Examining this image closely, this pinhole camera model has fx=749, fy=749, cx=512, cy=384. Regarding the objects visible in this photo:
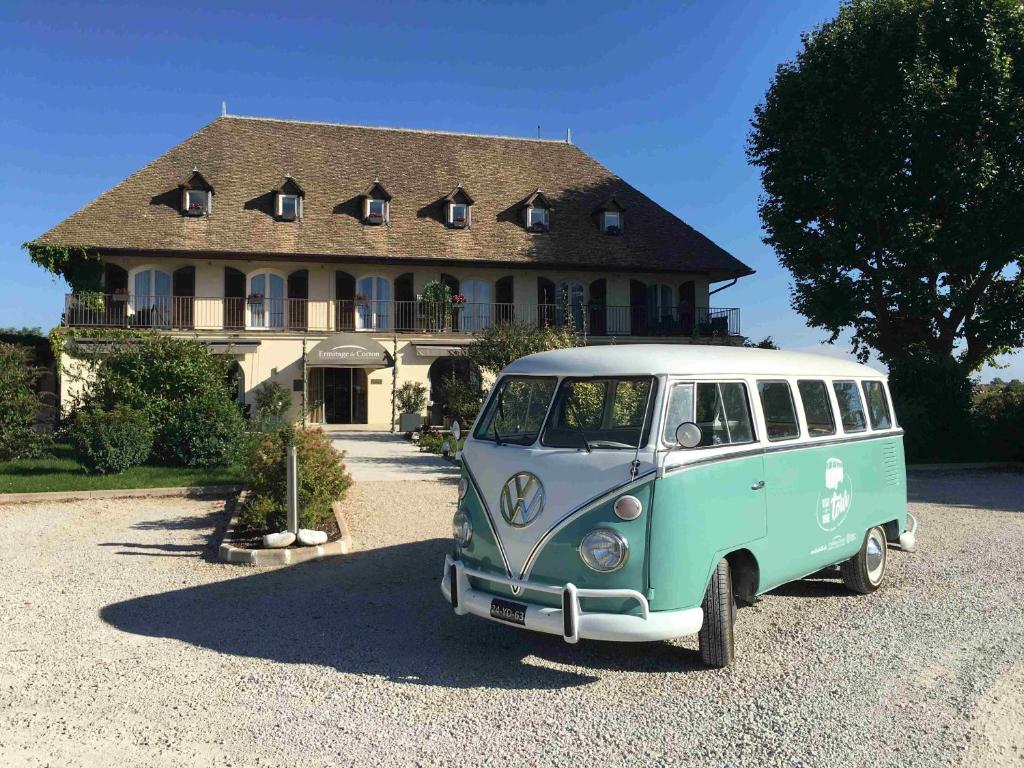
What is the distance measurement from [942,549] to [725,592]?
5.52 meters

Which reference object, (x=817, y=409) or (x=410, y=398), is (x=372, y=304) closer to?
(x=410, y=398)

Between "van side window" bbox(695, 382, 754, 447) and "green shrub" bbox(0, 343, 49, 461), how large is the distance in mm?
14540

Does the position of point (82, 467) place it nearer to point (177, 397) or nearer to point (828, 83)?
point (177, 397)

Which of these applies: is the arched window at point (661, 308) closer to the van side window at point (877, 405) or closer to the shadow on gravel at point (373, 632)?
the van side window at point (877, 405)

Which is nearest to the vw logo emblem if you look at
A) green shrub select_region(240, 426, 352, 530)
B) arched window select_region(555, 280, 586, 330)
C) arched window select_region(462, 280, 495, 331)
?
green shrub select_region(240, 426, 352, 530)

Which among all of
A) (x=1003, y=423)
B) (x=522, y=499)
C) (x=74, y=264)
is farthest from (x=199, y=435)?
(x=1003, y=423)

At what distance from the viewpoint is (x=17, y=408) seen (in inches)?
590

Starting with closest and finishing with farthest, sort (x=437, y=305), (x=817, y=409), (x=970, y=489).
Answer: (x=817, y=409)
(x=970, y=489)
(x=437, y=305)

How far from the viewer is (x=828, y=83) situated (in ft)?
72.1

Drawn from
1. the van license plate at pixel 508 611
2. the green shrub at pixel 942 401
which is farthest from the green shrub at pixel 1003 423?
the van license plate at pixel 508 611

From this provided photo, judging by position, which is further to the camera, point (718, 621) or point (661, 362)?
point (661, 362)

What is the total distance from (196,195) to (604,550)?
27.1m

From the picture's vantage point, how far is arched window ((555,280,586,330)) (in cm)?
2970

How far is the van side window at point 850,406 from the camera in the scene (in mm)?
6824
